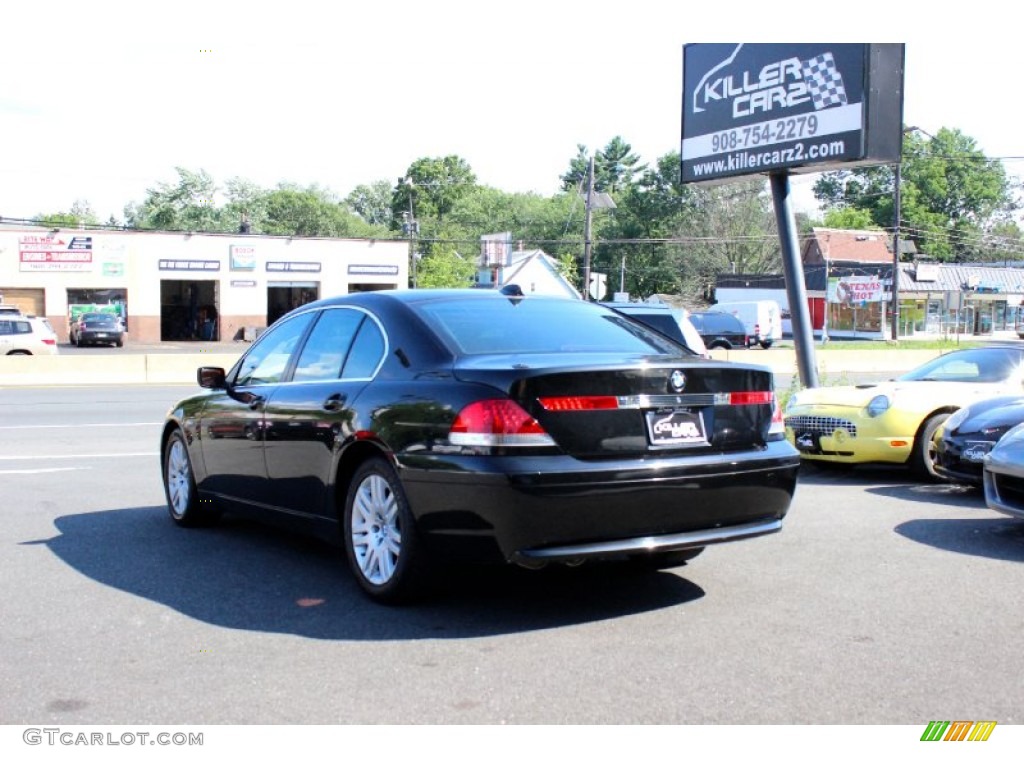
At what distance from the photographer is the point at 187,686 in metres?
4.13

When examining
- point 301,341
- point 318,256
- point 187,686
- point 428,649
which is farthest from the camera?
point 318,256

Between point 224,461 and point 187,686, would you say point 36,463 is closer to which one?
point 224,461

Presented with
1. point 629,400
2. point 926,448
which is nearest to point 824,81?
point 926,448

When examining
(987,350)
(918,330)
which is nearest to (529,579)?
(987,350)

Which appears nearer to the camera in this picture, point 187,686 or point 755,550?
point 187,686

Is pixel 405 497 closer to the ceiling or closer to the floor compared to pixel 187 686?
closer to the ceiling

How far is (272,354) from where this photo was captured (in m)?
6.72

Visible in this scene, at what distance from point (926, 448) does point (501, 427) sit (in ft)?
18.8

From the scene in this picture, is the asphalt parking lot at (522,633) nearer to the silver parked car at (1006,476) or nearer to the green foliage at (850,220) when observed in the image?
the silver parked car at (1006,476)

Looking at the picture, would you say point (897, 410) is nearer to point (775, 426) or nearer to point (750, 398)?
point (775, 426)

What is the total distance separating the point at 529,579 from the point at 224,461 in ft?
7.37

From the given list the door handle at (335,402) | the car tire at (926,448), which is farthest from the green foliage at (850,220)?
the door handle at (335,402)

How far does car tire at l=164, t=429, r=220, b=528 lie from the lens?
24.0 feet

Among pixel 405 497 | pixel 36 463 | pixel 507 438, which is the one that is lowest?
pixel 36 463
